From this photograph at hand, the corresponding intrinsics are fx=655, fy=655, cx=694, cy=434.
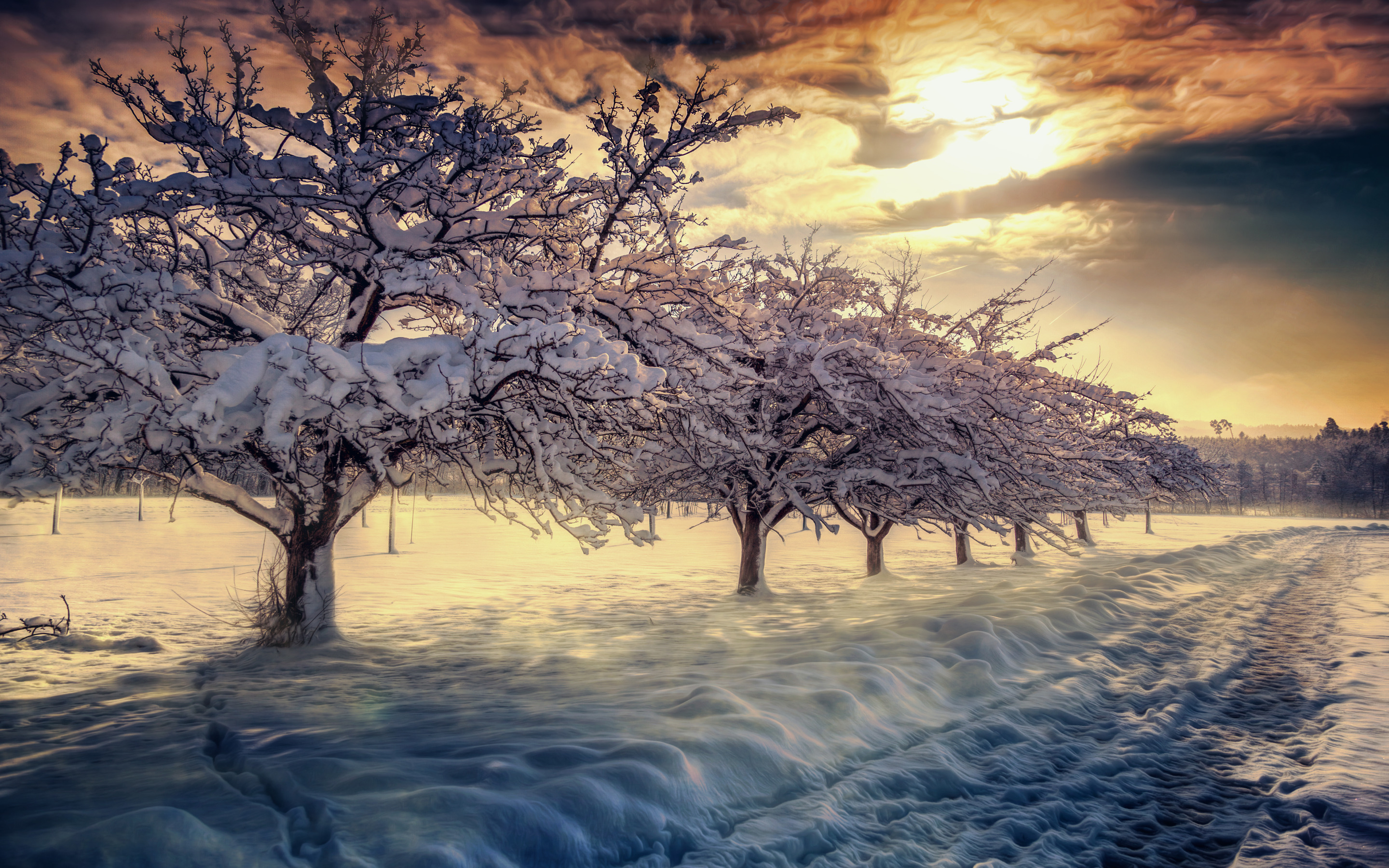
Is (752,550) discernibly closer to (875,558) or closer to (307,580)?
(875,558)

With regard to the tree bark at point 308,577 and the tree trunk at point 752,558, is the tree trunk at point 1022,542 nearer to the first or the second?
the tree trunk at point 752,558

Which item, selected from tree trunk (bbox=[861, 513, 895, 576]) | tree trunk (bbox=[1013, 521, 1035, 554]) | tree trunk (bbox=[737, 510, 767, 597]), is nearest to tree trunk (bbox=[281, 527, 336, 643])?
tree trunk (bbox=[737, 510, 767, 597])

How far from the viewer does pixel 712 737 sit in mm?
4477

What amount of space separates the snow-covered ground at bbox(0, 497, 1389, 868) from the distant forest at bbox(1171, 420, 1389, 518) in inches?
3410

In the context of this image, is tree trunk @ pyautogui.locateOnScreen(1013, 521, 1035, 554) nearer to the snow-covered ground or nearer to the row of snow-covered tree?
the snow-covered ground

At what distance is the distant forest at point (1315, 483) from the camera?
96500mm

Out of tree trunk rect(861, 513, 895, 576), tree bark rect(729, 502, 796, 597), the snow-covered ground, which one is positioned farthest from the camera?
tree trunk rect(861, 513, 895, 576)

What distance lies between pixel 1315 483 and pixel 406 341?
152513 millimetres

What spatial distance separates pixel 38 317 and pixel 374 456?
10.3 feet

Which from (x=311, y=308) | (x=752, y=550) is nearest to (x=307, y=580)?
(x=311, y=308)

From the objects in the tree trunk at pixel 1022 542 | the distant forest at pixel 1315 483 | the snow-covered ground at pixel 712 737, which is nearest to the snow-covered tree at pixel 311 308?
the snow-covered ground at pixel 712 737

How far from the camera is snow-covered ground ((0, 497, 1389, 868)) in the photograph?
335cm

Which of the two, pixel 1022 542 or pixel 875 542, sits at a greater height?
pixel 875 542

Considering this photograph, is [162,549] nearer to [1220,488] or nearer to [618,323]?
[618,323]
